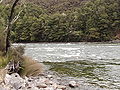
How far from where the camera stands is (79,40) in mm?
95875

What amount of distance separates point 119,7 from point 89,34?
1680 centimetres

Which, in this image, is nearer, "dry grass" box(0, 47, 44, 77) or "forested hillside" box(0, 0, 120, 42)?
"dry grass" box(0, 47, 44, 77)

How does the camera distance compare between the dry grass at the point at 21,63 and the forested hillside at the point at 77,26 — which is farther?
the forested hillside at the point at 77,26

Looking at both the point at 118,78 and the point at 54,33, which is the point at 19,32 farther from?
the point at 118,78

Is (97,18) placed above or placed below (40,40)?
above

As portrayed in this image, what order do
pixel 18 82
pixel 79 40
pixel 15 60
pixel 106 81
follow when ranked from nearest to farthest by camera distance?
1. pixel 18 82
2. pixel 15 60
3. pixel 106 81
4. pixel 79 40

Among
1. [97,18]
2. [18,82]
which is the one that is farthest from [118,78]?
[97,18]

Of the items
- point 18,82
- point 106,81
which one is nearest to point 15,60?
point 18,82

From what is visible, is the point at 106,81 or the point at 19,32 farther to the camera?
the point at 19,32

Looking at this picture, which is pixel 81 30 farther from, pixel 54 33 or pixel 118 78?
pixel 118 78

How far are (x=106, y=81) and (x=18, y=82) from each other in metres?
8.21

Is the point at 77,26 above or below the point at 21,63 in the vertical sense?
below

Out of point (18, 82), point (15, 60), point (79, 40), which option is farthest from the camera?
point (79, 40)

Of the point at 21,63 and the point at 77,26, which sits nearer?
the point at 21,63
